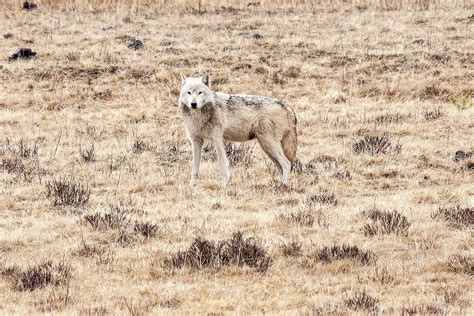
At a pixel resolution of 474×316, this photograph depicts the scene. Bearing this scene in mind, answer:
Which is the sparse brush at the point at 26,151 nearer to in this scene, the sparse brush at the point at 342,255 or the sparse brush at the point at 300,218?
the sparse brush at the point at 300,218

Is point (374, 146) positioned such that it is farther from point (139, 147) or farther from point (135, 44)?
point (135, 44)

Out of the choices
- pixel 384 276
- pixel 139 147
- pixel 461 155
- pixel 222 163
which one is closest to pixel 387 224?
pixel 384 276

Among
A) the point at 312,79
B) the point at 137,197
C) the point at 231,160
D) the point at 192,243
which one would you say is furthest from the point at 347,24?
the point at 192,243

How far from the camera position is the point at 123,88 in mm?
19125

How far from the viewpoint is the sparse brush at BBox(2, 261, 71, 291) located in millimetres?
6375

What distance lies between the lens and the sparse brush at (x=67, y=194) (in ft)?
31.0

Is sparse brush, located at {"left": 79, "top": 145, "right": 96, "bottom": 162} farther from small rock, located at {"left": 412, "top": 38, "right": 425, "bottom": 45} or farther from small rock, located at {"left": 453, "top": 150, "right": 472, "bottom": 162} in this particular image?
small rock, located at {"left": 412, "top": 38, "right": 425, "bottom": 45}

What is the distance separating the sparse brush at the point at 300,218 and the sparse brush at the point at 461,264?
1902 mm

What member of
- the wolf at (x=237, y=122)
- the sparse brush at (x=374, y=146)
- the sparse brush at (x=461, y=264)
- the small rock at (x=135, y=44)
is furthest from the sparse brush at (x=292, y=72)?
the sparse brush at (x=461, y=264)

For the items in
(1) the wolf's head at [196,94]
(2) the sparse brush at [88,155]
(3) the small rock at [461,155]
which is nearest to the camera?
(1) the wolf's head at [196,94]

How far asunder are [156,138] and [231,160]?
3.05 m

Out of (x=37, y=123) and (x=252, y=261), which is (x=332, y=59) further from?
(x=252, y=261)

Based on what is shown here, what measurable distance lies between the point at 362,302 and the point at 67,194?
16.3 feet

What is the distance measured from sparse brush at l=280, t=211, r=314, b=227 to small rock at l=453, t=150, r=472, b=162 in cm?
430
